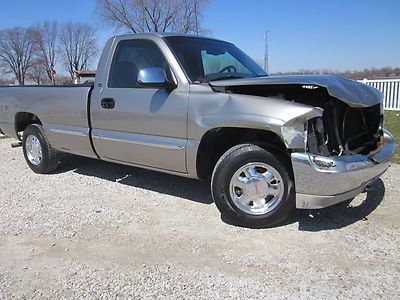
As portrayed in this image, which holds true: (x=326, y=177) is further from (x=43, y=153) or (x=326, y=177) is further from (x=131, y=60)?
(x=43, y=153)

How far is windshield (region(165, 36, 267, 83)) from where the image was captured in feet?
13.5

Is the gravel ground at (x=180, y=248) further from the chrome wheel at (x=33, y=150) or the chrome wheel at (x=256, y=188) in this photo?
the chrome wheel at (x=33, y=150)

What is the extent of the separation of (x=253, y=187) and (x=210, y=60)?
1.65 metres

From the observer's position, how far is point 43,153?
223 inches

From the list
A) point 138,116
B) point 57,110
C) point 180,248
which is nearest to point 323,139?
point 180,248

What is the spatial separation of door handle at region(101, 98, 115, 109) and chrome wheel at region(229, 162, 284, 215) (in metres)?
1.75

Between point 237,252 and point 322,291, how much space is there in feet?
2.64

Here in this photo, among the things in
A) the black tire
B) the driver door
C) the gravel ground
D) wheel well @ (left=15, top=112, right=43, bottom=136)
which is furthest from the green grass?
wheel well @ (left=15, top=112, right=43, bottom=136)

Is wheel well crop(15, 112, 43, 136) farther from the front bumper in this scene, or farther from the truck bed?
the front bumper

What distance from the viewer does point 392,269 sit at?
2.92 m

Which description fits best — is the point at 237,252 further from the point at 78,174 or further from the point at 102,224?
the point at 78,174

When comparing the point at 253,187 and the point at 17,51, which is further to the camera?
the point at 17,51

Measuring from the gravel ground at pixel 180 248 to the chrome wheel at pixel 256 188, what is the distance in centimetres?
24

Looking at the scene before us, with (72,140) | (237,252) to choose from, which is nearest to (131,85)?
(72,140)
